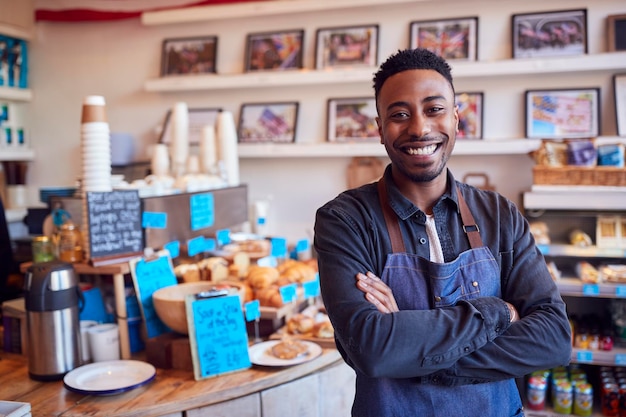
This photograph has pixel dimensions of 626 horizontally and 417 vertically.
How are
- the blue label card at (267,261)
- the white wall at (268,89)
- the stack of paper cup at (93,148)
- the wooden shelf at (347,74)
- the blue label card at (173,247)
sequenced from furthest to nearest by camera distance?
the white wall at (268,89) → the wooden shelf at (347,74) → the blue label card at (267,261) → the blue label card at (173,247) → the stack of paper cup at (93,148)

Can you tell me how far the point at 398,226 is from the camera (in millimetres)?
1575

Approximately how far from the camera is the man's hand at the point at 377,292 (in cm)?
148

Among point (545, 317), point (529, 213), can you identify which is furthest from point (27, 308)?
point (529, 213)

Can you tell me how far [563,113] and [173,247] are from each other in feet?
8.34

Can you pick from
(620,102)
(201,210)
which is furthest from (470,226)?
(620,102)

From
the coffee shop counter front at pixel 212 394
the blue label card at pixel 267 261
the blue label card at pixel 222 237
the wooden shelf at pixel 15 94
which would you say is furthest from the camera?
the wooden shelf at pixel 15 94

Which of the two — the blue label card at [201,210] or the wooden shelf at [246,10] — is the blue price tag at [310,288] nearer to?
the blue label card at [201,210]

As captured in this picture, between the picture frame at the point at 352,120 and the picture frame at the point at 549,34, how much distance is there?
1.00 m

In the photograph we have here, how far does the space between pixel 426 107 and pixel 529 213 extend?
94.5 inches

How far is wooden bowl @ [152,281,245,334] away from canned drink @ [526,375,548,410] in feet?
6.33

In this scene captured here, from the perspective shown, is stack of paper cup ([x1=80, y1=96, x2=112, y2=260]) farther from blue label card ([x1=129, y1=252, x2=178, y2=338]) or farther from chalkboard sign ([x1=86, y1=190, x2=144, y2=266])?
blue label card ([x1=129, y1=252, x2=178, y2=338])

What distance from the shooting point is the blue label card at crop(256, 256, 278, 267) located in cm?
298

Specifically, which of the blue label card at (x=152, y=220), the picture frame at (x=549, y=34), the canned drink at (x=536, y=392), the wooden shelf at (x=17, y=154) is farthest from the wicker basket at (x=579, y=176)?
the wooden shelf at (x=17, y=154)

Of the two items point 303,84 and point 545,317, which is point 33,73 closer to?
point 303,84
